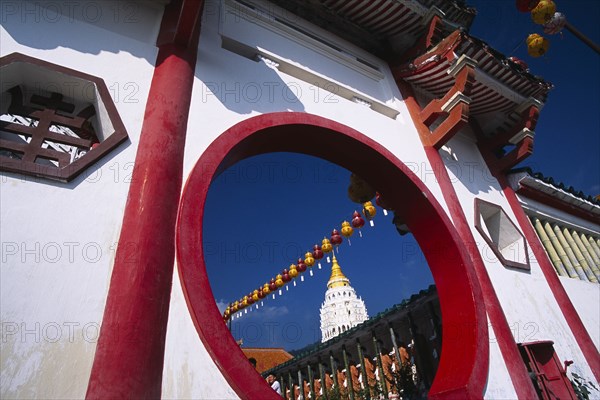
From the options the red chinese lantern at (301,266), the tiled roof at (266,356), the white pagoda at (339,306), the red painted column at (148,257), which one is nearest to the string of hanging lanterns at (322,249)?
the red chinese lantern at (301,266)

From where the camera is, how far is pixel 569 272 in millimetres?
7133

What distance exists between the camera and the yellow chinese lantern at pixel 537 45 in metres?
5.94

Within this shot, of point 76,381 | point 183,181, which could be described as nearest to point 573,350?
point 183,181

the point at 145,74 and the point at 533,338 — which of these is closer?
the point at 145,74

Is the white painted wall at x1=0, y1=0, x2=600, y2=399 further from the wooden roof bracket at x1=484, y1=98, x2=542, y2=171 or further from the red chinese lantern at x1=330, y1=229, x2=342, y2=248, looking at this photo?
the red chinese lantern at x1=330, y1=229, x2=342, y2=248

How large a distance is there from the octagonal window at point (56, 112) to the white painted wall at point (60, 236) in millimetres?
106

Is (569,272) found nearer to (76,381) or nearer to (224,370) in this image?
(224,370)

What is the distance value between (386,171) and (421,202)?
0.65 m

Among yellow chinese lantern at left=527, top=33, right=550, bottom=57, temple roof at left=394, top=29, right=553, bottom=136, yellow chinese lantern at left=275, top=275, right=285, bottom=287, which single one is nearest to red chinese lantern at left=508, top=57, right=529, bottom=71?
temple roof at left=394, top=29, right=553, bottom=136

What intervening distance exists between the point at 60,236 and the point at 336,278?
1141 inches

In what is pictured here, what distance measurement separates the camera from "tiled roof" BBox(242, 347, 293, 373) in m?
24.6

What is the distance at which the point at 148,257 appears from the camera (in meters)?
2.64

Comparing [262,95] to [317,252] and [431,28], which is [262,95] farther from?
[317,252]

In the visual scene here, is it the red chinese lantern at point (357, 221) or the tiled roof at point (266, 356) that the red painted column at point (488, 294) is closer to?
the red chinese lantern at point (357, 221)
